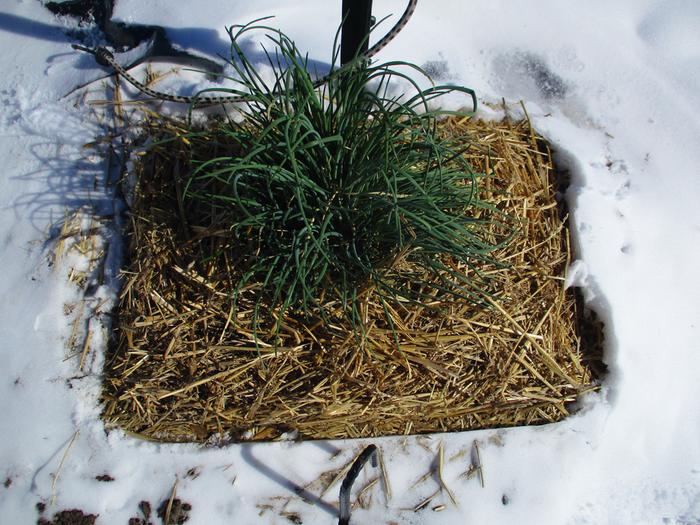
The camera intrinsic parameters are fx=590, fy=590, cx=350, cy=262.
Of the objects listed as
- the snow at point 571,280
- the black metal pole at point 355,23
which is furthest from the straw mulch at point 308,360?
the black metal pole at point 355,23

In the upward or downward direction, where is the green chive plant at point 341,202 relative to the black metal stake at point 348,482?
upward

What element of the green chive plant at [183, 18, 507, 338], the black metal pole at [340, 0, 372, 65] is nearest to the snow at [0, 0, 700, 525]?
the black metal pole at [340, 0, 372, 65]

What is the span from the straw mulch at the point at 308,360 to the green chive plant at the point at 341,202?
10 centimetres

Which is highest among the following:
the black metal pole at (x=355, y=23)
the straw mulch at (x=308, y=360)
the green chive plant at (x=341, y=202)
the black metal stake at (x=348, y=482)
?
the black metal pole at (x=355, y=23)

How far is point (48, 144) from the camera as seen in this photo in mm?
1938

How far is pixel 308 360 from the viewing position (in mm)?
1681

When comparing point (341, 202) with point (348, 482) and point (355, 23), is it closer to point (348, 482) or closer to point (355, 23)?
point (355, 23)

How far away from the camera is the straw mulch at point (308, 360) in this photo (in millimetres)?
1672

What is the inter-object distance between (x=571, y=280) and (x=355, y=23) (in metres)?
1.03

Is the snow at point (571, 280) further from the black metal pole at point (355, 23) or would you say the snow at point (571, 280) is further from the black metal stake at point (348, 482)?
the black metal pole at point (355, 23)

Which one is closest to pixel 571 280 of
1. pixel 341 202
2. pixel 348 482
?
pixel 341 202

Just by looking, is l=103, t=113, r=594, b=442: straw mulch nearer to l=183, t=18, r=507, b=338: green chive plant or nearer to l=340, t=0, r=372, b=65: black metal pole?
l=183, t=18, r=507, b=338: green chive plant

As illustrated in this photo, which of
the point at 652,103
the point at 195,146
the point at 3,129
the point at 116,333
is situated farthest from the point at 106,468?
the point at 652,103

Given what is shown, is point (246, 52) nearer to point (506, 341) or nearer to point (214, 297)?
point (214, 297)
